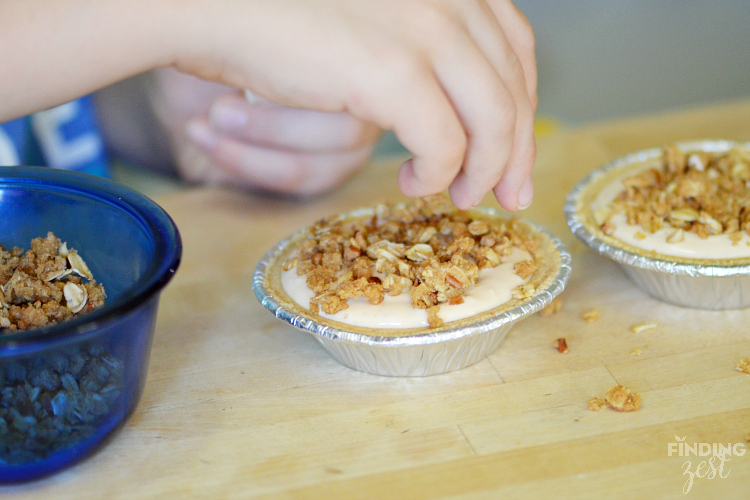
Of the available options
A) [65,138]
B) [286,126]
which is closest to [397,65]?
[286,126]

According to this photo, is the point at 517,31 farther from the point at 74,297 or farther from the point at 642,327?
the point at 74,297

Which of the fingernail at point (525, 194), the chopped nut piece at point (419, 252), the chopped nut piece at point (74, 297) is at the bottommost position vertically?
the chopped nut piece at point (419, 252)

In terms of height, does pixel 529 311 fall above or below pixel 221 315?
above

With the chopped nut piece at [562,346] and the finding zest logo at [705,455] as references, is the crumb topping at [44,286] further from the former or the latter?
the finding zest logo at [705,455]

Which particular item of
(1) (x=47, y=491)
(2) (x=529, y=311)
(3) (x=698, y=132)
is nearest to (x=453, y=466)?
(2) (x=529, y=311)

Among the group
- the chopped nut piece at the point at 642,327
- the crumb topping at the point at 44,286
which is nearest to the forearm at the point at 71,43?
the crumb topping at the point at 44,286

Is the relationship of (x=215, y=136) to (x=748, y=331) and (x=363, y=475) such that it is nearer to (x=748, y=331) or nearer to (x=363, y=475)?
(x=363, y=475)

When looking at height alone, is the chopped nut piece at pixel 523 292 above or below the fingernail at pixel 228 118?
below

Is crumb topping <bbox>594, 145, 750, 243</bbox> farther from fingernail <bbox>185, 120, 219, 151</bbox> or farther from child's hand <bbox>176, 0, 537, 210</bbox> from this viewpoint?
fingernail <bbox>185, 120, 219, 151</bbox>
